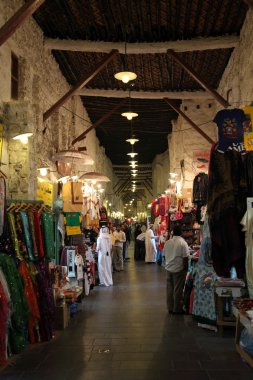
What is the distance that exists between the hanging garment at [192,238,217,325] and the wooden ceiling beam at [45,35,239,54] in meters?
5.31

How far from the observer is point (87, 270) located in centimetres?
927

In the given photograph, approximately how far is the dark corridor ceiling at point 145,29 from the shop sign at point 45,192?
350 centimetres

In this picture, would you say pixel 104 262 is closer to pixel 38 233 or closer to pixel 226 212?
pixel 38 233

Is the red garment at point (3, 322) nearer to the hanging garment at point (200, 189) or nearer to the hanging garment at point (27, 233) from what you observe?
the hanging garment at point (27, 233)

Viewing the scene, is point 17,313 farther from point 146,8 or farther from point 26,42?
point 146,8

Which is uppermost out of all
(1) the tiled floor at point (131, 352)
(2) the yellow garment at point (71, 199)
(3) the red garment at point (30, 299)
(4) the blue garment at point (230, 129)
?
(4) the blue garment at point (230, 129)

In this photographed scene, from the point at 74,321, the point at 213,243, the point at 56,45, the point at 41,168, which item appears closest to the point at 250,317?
the point at 213,243

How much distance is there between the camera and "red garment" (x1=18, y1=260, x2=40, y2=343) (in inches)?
206

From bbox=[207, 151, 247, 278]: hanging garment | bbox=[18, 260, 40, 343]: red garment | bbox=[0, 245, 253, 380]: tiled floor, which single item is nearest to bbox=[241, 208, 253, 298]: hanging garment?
bbox=[207, 151, 247, 278]: hanging garment

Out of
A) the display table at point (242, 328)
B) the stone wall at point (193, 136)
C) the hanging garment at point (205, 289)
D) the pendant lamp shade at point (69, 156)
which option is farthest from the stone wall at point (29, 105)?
the stone wall at point (193, 136)

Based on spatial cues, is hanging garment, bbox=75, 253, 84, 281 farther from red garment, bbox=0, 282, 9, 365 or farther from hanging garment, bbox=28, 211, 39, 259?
red garment, bbox=0, 282, 9, 365

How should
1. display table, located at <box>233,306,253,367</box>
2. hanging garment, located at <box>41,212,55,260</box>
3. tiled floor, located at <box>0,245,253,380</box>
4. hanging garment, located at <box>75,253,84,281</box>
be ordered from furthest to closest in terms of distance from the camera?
hanging garment, located at <box>75,253,84,281</box>
hanging garment, located at <box>41,212,55,260</box>
tiled floor, located at <box>0,245,253,380</box>
display table, located at <box>233,306,253,367</box>

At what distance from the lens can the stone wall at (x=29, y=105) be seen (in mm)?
6684

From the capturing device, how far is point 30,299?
5281mm
